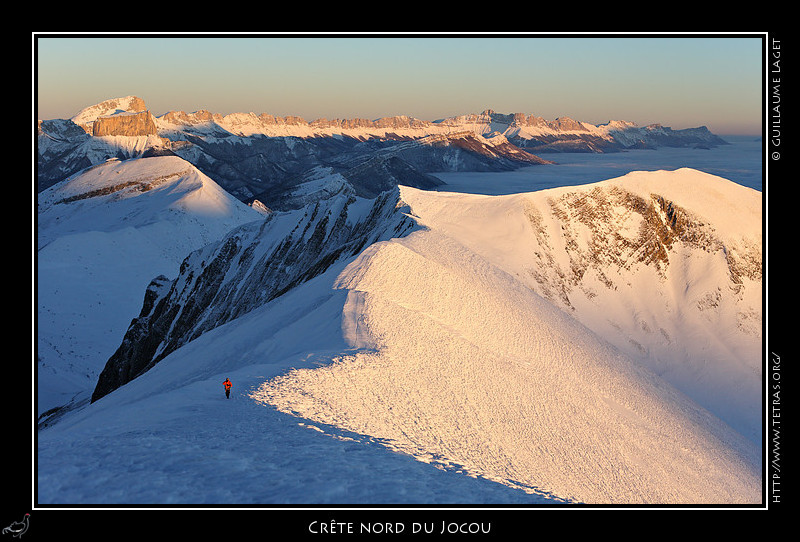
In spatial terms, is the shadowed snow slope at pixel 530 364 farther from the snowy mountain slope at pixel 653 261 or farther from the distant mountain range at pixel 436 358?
the snowy mountain slope at pixel 653 261

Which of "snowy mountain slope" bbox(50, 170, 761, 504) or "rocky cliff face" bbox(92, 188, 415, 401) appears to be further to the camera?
"rocky cliff face" bbox(92, 188, 415, 401)

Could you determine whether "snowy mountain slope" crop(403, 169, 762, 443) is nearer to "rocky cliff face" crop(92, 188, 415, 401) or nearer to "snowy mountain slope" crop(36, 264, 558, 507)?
"rocky cliff face" crop(92, 188, 415, 401)

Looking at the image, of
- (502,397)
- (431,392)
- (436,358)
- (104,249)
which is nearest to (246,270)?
(436,358)

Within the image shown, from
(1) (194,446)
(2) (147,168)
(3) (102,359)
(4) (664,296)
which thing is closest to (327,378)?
(1) (194,446)

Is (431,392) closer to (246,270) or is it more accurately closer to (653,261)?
(246,270)

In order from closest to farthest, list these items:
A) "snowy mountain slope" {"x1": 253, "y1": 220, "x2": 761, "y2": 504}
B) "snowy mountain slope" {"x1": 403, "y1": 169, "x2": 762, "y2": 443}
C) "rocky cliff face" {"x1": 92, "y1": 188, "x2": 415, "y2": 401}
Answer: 1. "snowy mountain slope" {"x1": 253, "y1": 220, "x2": 761, "y2": 504}
2. "rocky cliff face" {"x1": 92, "y1": 188, "x2": 415, "y2": 401}
3. "snowy mountain slope" {"x1": 403, "y1": 169, "x2": 762, "y2": 443}
